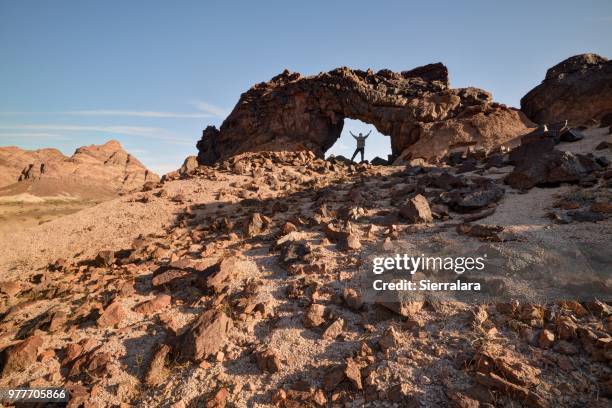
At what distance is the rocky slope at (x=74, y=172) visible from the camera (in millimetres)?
43684

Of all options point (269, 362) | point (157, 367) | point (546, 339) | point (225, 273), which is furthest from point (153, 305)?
point (546, 339)

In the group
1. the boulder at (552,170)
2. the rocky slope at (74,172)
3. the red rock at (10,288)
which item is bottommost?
the red rock at (10,288)

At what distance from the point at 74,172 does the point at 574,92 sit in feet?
201

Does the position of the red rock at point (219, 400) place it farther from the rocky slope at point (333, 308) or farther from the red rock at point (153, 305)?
the red rock at point (153, 305)

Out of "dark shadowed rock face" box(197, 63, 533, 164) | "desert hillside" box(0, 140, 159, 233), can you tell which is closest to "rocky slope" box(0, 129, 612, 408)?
"dark shadowed rock face" box(197, 63, 533, 164)

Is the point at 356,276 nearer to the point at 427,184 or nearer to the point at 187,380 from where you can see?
the point at 187,380

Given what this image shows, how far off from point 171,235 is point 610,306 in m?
9.55

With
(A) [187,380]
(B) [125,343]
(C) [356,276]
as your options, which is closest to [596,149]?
(C) [356,276]

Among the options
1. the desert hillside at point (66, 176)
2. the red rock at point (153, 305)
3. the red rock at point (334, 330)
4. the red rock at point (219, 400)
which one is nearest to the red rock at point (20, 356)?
the red rock at point (153, 305)

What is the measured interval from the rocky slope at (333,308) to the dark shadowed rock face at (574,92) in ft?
34.8

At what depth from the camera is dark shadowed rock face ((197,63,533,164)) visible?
18641mm

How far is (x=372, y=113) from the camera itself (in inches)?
897

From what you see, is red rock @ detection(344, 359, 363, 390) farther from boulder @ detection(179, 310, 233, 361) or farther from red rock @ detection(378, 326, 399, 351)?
boulder @ detection(179, 310, 233, 361)

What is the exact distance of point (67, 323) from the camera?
561cm
